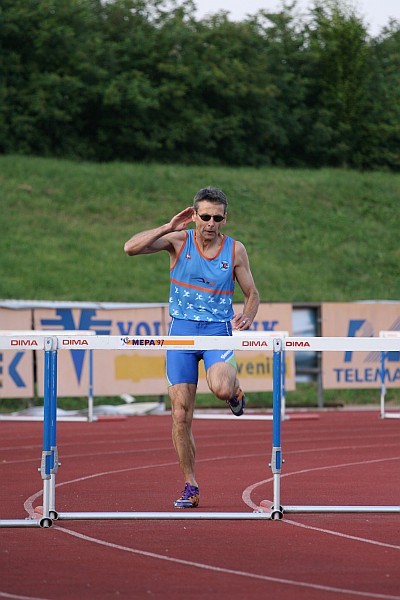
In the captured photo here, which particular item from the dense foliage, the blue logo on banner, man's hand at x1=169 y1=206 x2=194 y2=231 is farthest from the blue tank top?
the dense foliage

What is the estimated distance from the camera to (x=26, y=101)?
4728 centimetres

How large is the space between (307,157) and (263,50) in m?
5.40

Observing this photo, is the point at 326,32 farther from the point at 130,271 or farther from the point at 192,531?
the point at 192,531

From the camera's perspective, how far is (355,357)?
22312mm

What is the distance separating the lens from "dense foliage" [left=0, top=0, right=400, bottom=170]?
47938 mm

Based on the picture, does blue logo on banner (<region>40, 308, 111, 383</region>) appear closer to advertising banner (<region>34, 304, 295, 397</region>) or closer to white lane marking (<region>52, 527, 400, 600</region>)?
advertising banner (<region>34, 304, 295, 397</region>)

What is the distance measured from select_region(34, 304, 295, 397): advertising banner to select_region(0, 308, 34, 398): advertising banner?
6.9 inches

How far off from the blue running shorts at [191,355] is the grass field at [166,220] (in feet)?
70.6

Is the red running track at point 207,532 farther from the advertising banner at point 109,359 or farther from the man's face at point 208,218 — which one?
the advertising banner at point 109,359

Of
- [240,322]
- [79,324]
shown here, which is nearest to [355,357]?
[79,324]

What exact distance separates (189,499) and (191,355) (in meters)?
0.95

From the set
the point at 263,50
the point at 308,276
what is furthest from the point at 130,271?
the point at 263,50

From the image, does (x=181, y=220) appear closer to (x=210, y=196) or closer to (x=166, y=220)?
(x=210, y=196)

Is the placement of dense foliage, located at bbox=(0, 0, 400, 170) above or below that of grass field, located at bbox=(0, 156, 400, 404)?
above
